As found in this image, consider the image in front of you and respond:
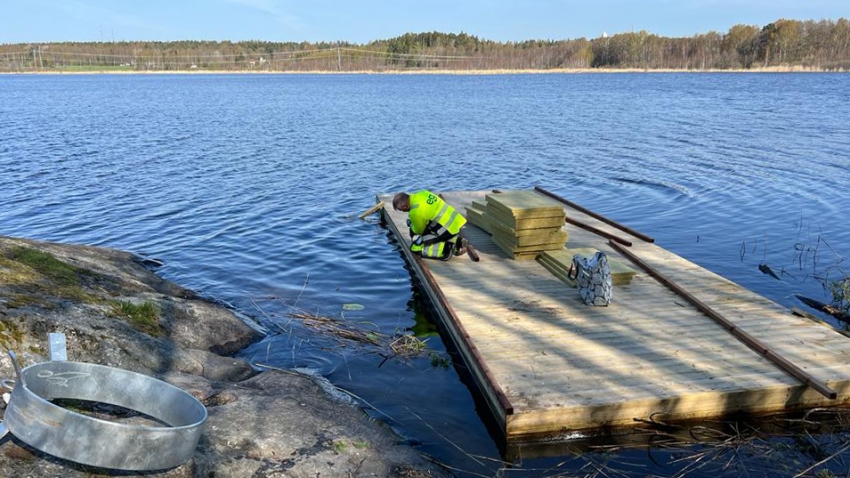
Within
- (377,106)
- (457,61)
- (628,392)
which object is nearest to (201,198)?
(628,392)

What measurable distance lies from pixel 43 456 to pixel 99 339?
2672 millimetres

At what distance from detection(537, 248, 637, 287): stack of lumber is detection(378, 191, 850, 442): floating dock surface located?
0.12 m

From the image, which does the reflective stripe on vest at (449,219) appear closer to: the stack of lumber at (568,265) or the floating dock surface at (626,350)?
the floating dock surface at (626,350)

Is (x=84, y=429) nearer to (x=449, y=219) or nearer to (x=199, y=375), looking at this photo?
(x=199, y=375)

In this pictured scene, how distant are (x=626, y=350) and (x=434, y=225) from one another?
17.5ft

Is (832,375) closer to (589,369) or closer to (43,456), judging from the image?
(589,369)

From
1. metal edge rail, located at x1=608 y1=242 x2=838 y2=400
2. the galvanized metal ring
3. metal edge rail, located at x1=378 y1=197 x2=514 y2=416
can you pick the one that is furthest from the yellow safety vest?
the galvanized metal ring

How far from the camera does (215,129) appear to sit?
42625 millimetres

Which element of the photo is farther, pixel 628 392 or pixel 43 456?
pixel 628 392

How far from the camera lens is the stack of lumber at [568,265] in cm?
1091

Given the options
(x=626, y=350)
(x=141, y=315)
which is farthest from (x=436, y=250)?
(x=141, y=315)

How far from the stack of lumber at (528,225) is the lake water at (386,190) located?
233 cm

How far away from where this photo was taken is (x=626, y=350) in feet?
28.1

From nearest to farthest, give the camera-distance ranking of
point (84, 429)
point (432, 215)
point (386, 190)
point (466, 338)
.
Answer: point (84, 429) < point (466, 338) < point (432, 215) < point (386, 190)
